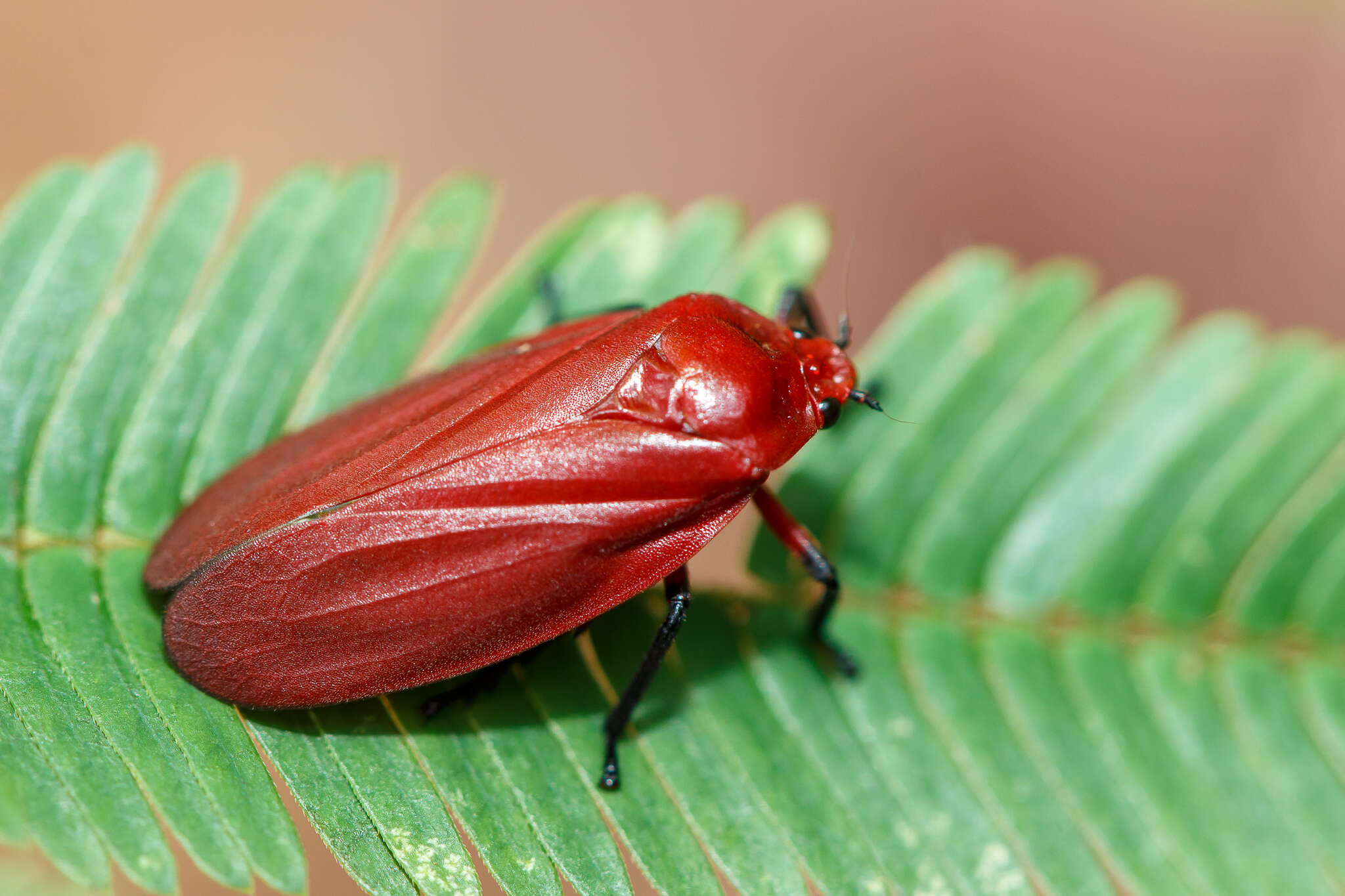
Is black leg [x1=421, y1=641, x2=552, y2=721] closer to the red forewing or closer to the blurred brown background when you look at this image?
the red forewing

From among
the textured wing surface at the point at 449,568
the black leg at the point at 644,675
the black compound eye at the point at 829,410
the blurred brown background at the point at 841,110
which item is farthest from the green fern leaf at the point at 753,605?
the blurred brown background at the point at 841,110

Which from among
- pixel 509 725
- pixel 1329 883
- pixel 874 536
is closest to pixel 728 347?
pixel 874 536

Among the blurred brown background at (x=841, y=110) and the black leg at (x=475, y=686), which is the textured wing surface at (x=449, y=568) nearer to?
the black leg at (x=475, y=686)

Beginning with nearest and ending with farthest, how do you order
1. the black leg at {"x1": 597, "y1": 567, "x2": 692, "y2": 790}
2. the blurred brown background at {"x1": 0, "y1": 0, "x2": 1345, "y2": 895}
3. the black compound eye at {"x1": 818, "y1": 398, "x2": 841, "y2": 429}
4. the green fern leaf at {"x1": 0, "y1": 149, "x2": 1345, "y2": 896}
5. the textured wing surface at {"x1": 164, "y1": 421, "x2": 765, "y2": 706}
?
the green fern leaf at {"x1": 0, "y1": 149, "x2": 1345, "y2": 896}, the textured wing surface at {"x1": 164, "y1": 421, "x2": 765, "y2": 706}, the black leg at {"x1": 597, "y1": 567, "x2": 692, "y2": 790}, the black compound eye at {"x1": 818, "y1": 398, "x2": 841, "y2": 429}, the blurred brown background at {"x1": 0, "y1": 0, "x2": 1345, "y2": 895}

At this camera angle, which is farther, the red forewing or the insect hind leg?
the insect hind leg

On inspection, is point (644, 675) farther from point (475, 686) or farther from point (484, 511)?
point (484, 511)

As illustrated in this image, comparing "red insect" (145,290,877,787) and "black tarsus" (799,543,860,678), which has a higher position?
"red insect" (145,290,877,787)

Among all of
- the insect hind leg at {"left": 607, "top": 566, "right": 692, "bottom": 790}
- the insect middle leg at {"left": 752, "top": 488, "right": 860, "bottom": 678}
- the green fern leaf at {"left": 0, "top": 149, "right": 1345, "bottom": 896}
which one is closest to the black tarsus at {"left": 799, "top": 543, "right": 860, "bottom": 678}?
the insect middle leg at {"left": 752, "top": 488, "right": 860, "bottom": 678}
